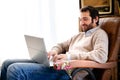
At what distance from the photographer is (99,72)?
2.07 metres

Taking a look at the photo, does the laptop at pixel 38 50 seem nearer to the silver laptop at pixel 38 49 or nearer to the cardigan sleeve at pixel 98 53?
the silver laptop at pixel 38 49

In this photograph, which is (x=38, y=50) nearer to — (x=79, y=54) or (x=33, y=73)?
(x=33, y=73)

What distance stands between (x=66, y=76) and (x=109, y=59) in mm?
431

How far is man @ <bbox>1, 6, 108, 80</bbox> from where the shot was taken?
73.7 inches

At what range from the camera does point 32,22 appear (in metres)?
2.85

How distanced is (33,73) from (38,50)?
20cm

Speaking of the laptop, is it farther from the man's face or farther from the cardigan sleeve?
the man's face

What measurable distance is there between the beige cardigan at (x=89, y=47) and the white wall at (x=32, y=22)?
536 mm

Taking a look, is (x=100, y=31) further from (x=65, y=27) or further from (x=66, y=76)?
(x=65, y=27)

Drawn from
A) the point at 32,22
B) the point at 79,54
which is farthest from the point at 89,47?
the point at 32,22

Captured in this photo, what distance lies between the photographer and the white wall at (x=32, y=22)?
9.09 ft

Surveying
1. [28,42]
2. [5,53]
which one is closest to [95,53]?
[28,42]

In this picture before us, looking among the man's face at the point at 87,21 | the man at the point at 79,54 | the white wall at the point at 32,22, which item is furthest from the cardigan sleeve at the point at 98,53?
the white wall at the point at 32,22

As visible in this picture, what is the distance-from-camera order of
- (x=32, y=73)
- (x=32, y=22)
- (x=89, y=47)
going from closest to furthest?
1. (x=32, y=73)
2. (x=89, y=47)
3. (x=32, y=22)
